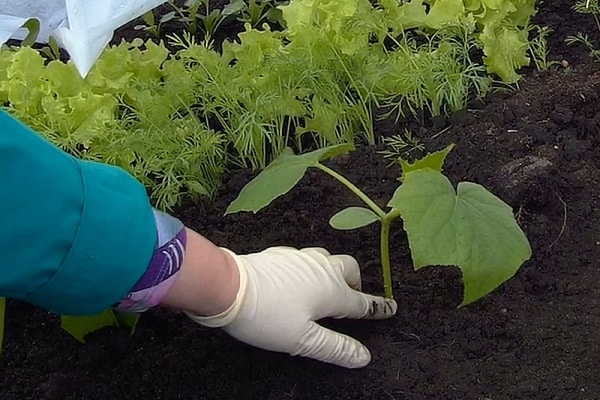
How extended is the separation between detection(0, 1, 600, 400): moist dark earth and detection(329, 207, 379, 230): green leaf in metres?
0.18

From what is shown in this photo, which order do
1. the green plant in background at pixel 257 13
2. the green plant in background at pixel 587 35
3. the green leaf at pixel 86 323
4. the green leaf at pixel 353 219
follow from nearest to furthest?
1. the green leaf at pixel 353 219
2. the green leaf at pixel 86 323
3. the green plant in background at pixel 587 35
4. the green plant in background at pixel 257 13

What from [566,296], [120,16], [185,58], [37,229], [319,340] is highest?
[37,229]

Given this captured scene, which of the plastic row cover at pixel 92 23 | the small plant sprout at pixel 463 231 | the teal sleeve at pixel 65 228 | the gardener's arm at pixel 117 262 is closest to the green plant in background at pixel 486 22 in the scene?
the plastic row cover at pixel 92 23

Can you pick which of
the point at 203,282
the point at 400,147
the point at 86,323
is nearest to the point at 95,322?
the point at 86,323

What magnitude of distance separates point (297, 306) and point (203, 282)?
16 centimetres

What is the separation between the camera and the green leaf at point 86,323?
1353 mm

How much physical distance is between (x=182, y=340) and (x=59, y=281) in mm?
443

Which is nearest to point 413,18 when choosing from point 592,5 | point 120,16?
point 592,5

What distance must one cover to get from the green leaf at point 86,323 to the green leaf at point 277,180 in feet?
0.87

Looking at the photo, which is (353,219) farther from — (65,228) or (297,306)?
A: (65,228)

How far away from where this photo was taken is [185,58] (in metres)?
1.74

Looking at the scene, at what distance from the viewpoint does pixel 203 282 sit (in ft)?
3.62

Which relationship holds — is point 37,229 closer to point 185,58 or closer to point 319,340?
point 319,340

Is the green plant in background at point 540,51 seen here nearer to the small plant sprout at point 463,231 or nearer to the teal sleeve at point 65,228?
the small plant sprout at point 463,231
